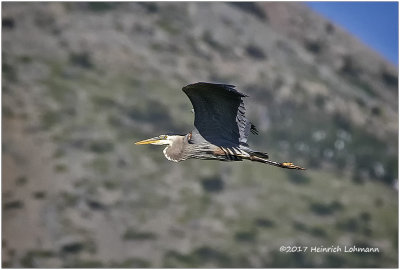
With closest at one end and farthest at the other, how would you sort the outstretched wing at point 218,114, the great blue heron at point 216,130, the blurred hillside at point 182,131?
the outstretched wing at point 218,114, the great blue heron at point 216,130, the blurred hillside at point 182,131

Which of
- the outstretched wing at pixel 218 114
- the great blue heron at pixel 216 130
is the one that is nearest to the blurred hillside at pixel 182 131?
the great blue heron at pixel 216 130

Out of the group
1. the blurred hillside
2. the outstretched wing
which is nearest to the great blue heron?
the outstretched wing

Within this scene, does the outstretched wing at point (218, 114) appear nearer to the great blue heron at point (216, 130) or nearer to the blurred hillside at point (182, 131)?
the great blue heron at point (216, 130)

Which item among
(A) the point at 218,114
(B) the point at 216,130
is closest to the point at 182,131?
(B) the point at 216,130

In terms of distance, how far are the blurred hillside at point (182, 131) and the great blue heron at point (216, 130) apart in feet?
258

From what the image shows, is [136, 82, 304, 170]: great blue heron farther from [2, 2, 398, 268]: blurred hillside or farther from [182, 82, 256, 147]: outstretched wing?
[2, 2, 398, 268]: blurred hillside

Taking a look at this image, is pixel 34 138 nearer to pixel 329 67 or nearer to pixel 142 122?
pixel 142 122

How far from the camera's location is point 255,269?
9831 centimetres

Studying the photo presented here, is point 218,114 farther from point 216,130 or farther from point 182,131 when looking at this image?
point 182,131

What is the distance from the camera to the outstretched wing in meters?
14.0

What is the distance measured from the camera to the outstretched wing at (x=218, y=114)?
14.0 m

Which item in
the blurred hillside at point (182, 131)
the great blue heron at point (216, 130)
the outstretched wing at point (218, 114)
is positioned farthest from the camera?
the blurred hillside at point (182, 131)

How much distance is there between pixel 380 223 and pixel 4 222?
5695 centimetres

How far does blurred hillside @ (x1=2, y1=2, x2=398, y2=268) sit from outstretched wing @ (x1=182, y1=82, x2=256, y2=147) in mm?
79351
